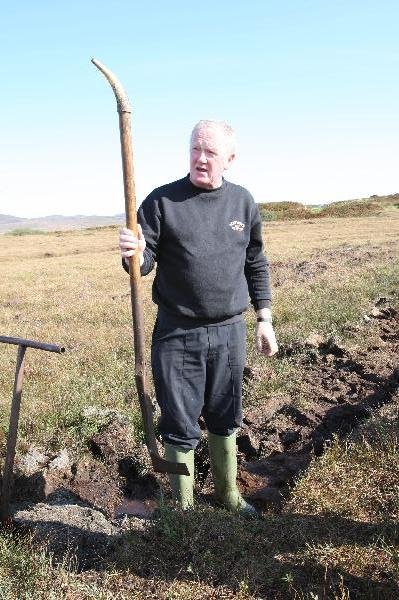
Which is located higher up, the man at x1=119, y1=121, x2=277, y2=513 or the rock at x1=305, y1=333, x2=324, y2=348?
the man at x1=119, y1=121, x2=277, y2=513

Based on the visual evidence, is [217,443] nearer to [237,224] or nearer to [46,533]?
[46,533]

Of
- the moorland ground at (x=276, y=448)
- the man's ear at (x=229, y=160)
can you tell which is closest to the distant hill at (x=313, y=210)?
the moorland ground at (x=276, y=448)

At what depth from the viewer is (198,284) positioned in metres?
3.18

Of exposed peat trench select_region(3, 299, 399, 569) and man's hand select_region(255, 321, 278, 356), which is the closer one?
exposed peat trench select_region(3, 299, 399, 569)

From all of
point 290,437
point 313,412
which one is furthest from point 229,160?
point 313,412

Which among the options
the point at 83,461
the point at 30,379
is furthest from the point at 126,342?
the point at 83,461

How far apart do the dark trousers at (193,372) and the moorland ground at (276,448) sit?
0.50 m

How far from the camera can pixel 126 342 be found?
316 inches

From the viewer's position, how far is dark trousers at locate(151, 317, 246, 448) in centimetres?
329

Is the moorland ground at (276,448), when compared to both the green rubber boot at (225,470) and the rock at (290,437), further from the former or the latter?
the green rubber boot at (225,470)

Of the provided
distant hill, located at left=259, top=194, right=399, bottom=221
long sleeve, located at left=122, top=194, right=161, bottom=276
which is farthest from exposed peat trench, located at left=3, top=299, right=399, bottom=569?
distant hill, located at left=259, top=194, right=399, bottom=221

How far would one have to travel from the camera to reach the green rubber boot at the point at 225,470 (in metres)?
3.70

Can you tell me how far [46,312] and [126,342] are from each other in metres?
3.84

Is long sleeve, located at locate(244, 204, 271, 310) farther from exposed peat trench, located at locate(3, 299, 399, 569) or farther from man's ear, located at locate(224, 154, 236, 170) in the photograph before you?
exposed peat trench, located at locate(3, 299, 399, 569)
